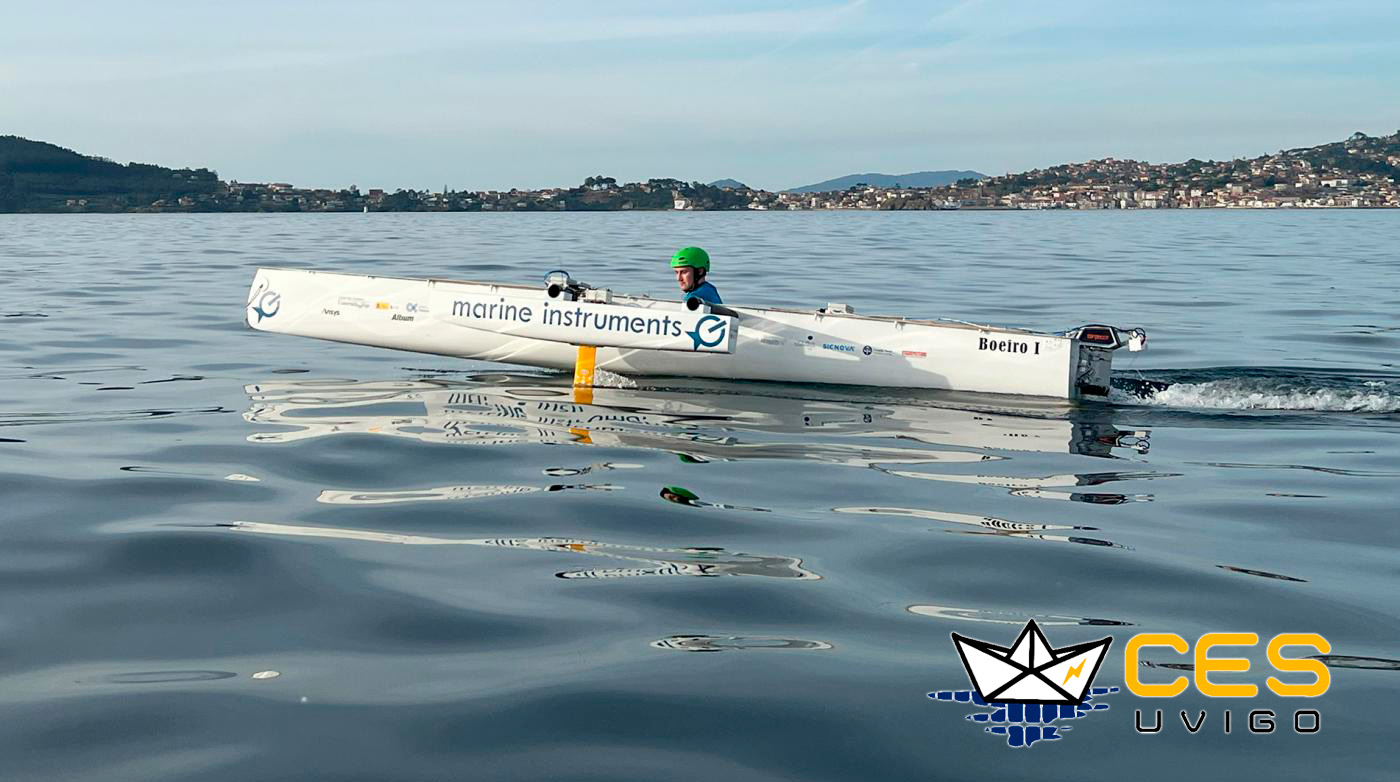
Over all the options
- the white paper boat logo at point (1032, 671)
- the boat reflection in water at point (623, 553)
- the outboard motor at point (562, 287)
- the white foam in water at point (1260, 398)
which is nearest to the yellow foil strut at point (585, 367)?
the outboard motor at point (562, 287)

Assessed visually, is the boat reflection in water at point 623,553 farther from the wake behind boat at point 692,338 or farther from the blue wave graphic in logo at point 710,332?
the wake behind boat at point 692,338

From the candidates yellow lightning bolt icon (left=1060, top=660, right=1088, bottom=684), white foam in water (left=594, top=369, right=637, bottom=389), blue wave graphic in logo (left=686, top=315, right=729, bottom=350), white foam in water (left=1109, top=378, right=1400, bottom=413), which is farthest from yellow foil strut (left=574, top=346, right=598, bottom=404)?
yellow lightning bolt icon (left=1060, top=660, right=1088, bottom=684)

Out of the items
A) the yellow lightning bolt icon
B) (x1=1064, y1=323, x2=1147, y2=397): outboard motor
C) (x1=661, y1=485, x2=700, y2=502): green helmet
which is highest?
(x1=1064, y1=323, x2=1147, y2=397): outboard motor

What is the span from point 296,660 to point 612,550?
75.2 inches

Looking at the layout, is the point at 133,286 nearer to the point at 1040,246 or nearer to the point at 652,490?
the point at 652,490

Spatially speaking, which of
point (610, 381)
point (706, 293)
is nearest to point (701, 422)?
point (610, 381)

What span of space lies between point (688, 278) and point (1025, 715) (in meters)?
8.49

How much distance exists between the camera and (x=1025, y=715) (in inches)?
169

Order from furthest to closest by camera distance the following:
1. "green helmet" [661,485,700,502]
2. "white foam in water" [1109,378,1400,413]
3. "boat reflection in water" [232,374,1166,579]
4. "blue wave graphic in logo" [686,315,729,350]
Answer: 1. "blue wave graphic in logo" [686,315,729,350]
2. "white foam in water" [1109,378,1400,413]
3. "green helmet" [661,485,700,502]
4. "boat reflection in water" [232,374,1166,579]

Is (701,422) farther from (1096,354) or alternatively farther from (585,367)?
(1096,354)

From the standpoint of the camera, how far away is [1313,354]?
1425cm

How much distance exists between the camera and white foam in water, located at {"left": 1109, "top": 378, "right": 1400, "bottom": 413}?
1091cm

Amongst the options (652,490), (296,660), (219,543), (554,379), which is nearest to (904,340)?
(554,379)

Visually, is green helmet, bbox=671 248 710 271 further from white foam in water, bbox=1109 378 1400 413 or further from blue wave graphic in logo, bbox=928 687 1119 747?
blue wave graphic in logo, bbox=928 687 1119 747
